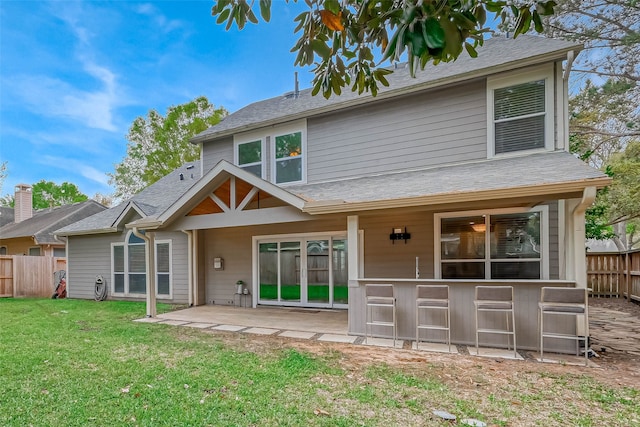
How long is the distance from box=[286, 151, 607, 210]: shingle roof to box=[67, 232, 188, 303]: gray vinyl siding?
522 cm

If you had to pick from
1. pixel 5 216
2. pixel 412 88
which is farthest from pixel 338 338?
pixel 5 216

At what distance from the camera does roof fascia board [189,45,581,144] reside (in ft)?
21.0

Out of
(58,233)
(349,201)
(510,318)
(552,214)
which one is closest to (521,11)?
(349,201)

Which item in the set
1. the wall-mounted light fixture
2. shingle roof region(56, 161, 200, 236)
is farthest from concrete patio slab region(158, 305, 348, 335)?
shingle roof region(56, 161, 200, 236)

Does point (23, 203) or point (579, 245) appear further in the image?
point (23, 203)

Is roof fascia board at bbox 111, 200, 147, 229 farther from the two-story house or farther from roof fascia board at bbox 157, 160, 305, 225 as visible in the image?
roof fascia board at bbox 157, 160, 305, 225

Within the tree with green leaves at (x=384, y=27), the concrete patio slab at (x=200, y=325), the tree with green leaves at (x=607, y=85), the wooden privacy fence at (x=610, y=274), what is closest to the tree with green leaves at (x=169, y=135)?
the concrete patio slab at (x=200, y=325)

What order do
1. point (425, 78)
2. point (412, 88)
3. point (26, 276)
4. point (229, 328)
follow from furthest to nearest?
point (26, 276) < point (425, 78) < point (412, 88) < point (229, 328)

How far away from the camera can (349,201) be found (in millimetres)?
6027

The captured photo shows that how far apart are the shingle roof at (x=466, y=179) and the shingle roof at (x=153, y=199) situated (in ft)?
19.3

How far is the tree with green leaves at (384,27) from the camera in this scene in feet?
5.74

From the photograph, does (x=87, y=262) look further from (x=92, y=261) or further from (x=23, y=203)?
(x=23, y=203)

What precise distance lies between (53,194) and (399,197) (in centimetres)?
4316

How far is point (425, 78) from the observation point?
7.78 metres
